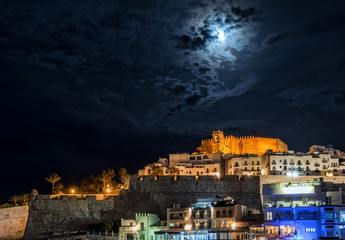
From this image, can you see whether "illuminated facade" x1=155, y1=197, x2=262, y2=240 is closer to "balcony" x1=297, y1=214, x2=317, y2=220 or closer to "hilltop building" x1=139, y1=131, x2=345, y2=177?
"balcony" x1=297, y1=214, x2=317, y2=220

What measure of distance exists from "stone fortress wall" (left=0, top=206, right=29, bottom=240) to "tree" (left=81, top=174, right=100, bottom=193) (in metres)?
11.7

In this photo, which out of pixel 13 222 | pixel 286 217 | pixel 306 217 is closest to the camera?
Result: pixel 306 217

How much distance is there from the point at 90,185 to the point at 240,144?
33.8 meters

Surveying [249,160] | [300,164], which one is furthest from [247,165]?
[300,164]

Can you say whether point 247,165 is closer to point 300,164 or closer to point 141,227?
point 300,164

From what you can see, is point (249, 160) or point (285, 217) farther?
point (249, 160)

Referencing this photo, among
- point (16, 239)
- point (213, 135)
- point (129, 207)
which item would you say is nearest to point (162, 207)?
point (129, 207)

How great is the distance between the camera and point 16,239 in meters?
56.2

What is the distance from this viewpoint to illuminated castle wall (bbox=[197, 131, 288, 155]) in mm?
86938

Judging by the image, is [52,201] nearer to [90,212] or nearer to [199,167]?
[90,212]

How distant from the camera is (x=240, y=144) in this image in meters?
88.5

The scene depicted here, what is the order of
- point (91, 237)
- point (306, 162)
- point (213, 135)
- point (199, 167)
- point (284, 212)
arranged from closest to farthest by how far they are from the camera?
point (284, 212)
point (91, 237)
point (306, 162)
point (199, 167)
point (213, 135)

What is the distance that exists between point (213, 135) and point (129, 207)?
116 feet

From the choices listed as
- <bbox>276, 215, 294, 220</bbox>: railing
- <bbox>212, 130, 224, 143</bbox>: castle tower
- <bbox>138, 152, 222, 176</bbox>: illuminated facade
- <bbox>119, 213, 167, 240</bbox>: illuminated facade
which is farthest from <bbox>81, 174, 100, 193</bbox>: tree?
<bbox>276, 215, 294, 220</bbox>: railing
